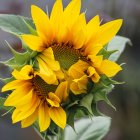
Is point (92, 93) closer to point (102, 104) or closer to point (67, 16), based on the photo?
point (67, 16)

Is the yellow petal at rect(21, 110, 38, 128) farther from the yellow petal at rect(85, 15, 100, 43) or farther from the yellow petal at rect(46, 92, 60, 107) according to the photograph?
the yellow petal at rect(85, 15, 100, 43)

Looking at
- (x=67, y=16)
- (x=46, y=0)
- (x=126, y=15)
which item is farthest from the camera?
(x=126, y=15)

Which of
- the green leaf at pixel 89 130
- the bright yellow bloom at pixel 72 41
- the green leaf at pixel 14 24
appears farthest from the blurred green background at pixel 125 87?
the bright yellow bloom at pixel 72 41

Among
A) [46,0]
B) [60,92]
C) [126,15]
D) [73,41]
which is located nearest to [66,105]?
[60,92]

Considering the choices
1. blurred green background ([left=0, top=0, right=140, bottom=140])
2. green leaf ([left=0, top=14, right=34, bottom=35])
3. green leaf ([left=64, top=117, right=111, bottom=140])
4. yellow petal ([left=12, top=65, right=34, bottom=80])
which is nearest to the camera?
yellow petal ([left=12, top=65, right=34, bottom=80])

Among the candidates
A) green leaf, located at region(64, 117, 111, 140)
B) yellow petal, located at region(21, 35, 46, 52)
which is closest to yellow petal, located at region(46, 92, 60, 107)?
yellow petal, located at region(21, 35, 46, 52)

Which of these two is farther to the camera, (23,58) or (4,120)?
(4,120)
